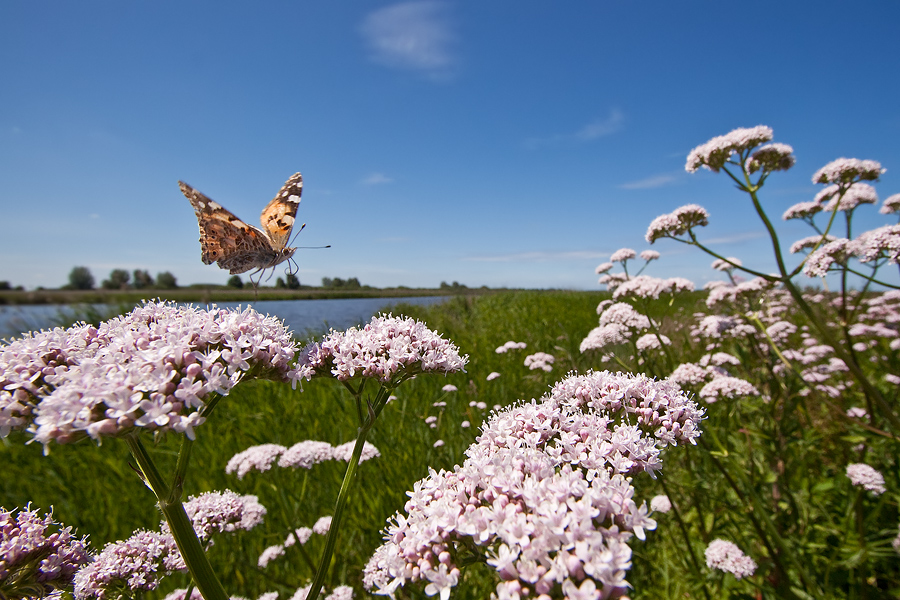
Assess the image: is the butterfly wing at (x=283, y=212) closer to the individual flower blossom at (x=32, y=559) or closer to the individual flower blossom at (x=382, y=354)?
the individual flower blossom at (x=382, y=354)

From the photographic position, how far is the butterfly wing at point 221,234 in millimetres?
3074

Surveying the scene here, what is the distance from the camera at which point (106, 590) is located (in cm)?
180

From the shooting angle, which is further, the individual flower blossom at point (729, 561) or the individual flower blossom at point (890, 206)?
the individual flower blossom at point (890, 206)

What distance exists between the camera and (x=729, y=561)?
3031mm

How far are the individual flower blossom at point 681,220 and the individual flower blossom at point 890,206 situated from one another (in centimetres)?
208

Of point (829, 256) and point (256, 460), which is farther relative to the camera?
point (829, 256)

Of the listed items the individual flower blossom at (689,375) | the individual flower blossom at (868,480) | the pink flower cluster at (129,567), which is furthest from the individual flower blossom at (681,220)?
A: the pink flower cluster at (129,567)

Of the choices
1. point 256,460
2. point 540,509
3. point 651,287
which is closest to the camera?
point 540,509

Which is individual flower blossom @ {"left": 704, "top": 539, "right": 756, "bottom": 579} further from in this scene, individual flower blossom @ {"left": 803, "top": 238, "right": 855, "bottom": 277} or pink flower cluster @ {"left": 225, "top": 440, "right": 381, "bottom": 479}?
pink flower cluster @ {"left": 225, "top": 440, "right": 381, "bottom": 479}

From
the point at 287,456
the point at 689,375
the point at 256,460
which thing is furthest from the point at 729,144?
the point at 256,460

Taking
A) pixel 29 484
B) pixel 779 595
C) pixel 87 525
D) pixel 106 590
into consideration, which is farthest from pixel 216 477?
pixel 779 595

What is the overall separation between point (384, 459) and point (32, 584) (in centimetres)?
315

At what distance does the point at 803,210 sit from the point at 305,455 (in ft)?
20.6

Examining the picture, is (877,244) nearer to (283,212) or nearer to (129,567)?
(283,212)
